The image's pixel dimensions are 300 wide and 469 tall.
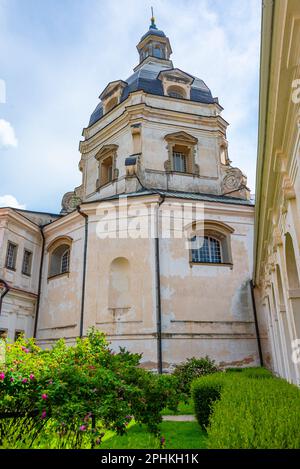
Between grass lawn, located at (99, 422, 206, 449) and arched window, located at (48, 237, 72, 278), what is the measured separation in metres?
11.3

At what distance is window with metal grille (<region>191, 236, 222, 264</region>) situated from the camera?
16.3m

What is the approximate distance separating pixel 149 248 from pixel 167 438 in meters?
8.91

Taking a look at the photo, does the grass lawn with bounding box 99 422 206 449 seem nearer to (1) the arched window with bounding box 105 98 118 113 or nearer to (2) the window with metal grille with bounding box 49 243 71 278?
(2) the window with metal grille with bounding box 49 243 71 278

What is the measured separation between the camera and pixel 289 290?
25.0 feet

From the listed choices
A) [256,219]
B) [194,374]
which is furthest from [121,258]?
[256,219]

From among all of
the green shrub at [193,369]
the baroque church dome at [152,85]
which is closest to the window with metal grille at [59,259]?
the green shrub at [193,369]

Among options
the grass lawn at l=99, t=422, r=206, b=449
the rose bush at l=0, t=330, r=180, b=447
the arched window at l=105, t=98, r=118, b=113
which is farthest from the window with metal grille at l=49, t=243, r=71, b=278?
the rose bush at l=0, t=330, r=180, b=447

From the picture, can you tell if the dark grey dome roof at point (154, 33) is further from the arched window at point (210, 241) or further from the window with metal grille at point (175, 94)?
the arched window at point (210, 241)

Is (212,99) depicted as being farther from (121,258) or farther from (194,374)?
(194,374)

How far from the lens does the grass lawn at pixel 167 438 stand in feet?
20.9

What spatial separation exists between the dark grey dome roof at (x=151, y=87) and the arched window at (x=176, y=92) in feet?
1.97

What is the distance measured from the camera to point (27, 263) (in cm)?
1822

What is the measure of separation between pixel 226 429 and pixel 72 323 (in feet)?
43.9

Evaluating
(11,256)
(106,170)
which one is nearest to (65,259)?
(11,256)
